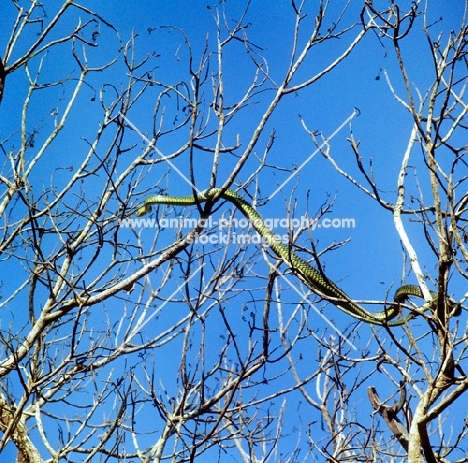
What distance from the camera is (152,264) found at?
4297 mm

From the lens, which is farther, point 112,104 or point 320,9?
point 112,104

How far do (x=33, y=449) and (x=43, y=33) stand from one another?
3713mm

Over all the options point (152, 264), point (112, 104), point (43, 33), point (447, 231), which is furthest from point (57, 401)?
point (447, 231)

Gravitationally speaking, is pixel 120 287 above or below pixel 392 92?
below

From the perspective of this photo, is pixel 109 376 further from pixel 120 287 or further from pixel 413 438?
pixel 413 438

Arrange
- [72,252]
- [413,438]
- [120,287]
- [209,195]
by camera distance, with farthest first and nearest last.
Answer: [72,252], [120,287], [209,195], [413,438]

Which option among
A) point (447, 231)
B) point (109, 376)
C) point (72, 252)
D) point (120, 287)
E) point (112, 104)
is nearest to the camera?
point (447, 231)

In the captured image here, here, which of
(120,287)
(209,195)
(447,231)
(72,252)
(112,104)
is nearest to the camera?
(447,231)

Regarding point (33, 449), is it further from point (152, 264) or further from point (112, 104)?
point (112, 104)

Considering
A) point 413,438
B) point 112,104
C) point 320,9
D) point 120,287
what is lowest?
point 413,438

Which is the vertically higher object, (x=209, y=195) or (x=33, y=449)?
(x=209, y=195)

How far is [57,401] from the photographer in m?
5.50

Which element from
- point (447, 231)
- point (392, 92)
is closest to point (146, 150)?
point (392, 92)

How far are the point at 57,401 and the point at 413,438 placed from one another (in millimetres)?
3713
